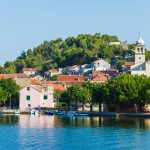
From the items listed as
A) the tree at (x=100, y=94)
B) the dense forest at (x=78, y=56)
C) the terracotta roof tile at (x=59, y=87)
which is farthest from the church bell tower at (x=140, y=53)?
the tree at (x=100, y=94)

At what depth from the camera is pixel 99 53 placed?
178625mm

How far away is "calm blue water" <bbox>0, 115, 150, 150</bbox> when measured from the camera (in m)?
51.4

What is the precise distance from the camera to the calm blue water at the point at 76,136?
51.4 meters

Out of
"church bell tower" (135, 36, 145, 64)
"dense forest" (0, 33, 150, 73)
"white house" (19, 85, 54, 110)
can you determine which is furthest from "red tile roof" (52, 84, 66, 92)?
"dense forest" (0, 33, 150, 73)

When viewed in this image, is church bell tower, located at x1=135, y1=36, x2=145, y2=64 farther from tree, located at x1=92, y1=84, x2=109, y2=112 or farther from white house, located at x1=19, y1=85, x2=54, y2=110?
tree, located at x1=92, y1=84, x2=109, y2=112

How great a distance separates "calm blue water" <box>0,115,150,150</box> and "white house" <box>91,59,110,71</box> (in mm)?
91342

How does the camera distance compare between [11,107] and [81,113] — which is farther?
[11,107]

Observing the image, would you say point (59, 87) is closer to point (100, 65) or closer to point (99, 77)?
point (99, 77)

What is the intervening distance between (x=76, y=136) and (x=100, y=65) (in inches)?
4268

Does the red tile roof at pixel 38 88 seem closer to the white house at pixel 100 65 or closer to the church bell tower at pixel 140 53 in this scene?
the church bell tower at pixel 140 53

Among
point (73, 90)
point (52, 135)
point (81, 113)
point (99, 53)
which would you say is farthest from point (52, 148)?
point (99, 53)

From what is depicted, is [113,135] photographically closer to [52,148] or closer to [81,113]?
[52,148]

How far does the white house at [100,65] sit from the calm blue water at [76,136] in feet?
300

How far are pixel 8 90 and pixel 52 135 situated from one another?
2101 inches
